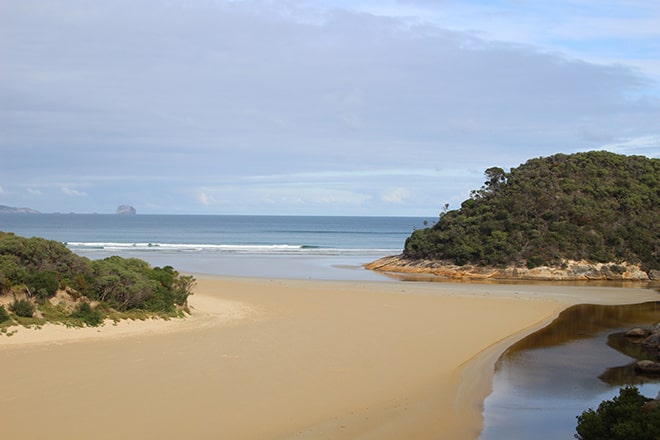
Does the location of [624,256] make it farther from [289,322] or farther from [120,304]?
[120,304]

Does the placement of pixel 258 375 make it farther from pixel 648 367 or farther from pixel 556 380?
pixel 648 367

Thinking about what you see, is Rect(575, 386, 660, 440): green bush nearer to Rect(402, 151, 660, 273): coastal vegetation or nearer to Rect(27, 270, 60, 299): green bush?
Rect(27, 270, 60, 299): green bush

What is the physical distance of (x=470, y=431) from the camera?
8.68 metres

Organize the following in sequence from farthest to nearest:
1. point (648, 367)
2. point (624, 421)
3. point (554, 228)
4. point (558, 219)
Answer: point (558, 219) → point (554, 228) → point (648, 367) → point (624, 421)

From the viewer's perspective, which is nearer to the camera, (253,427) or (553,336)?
(253,427)

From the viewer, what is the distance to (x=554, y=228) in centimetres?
3694

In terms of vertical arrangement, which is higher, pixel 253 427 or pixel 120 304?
pixel 120 304

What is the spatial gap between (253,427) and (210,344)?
4.71m

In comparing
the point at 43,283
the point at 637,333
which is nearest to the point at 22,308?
the point at 43,283

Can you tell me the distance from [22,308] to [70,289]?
4.85 ft

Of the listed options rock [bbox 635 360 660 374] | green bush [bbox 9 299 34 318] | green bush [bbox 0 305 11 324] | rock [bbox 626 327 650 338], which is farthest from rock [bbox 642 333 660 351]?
green bush [bbox 0 305 11 324]

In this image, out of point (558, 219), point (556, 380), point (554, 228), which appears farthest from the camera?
point (558, 219)

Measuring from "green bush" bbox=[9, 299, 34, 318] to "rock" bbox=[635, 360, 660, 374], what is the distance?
12.5m

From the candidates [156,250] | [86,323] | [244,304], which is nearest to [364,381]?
[86,323]
